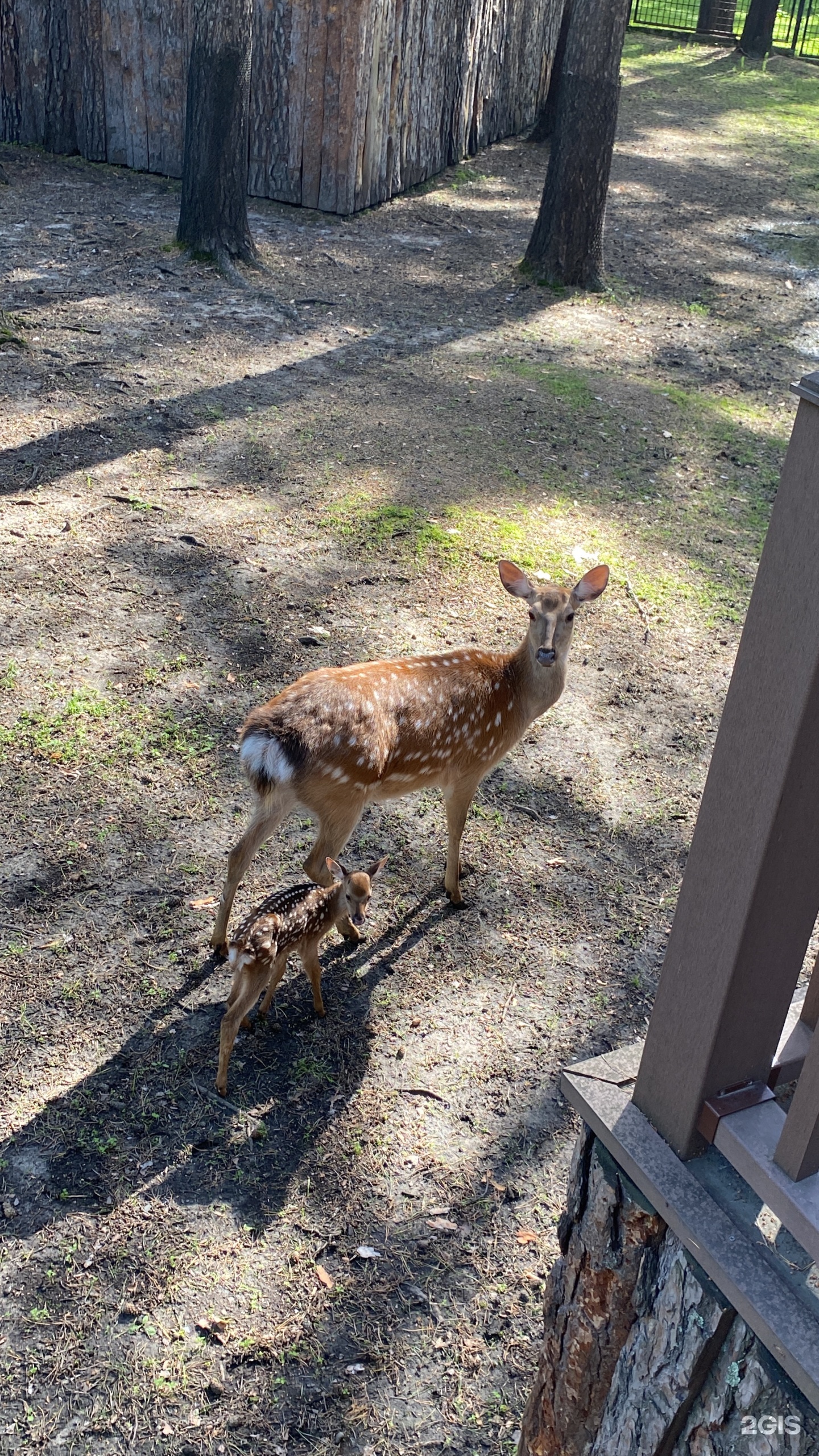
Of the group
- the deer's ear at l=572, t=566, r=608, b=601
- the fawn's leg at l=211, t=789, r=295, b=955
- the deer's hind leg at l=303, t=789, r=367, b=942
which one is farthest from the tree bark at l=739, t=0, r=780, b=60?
the fawn's leg at l=211, t=789, r=295, b=955

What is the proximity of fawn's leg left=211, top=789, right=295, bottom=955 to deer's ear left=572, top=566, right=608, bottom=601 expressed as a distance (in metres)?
1.56

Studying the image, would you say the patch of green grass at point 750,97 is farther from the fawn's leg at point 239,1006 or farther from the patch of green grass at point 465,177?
the fawn's leg at point 239,1006

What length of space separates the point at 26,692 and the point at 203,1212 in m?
2.65

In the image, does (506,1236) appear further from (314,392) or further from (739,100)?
(739,100)

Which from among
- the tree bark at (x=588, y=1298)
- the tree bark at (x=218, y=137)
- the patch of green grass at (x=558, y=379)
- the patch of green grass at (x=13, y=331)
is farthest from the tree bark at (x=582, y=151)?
the tree bark at (x=588, y=1298)

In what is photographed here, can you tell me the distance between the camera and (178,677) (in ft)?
18.2

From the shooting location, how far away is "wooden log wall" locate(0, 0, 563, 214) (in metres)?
11.2

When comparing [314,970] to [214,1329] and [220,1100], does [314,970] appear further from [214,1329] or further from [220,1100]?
[214,1329]

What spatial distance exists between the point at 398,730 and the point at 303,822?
0.85 metres

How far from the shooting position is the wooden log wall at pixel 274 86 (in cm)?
1122

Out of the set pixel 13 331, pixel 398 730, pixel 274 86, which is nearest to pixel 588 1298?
pixel 398 730

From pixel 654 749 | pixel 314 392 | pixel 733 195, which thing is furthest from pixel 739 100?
pixel 654 749

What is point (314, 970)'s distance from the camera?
4086 millimetres

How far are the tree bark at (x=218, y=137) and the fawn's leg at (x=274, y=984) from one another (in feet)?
24.8
